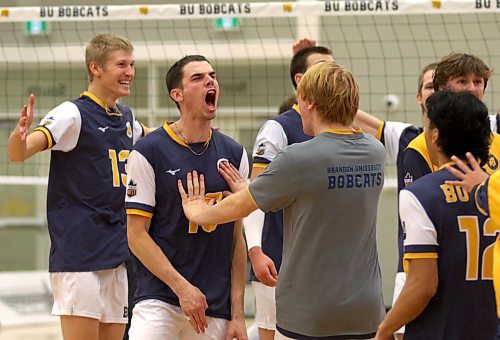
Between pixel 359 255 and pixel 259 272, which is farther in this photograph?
pixel 259 272

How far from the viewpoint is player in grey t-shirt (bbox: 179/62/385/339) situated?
3410mm

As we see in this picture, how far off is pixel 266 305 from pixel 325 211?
1.73 metres

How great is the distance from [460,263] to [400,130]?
76.4 inches

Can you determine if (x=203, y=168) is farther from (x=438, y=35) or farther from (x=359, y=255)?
(x=438, y=35)

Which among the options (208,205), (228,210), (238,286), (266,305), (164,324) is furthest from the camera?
(266,305)

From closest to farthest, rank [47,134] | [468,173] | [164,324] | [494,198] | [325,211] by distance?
1. [494,198]
2. [468,173]
3. [325,211]
4. [164,324]
5. [47,134]

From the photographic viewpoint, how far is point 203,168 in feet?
13.7

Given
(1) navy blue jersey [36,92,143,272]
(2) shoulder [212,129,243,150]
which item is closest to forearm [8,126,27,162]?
(1) navy blue jersey [36,92,143,272]

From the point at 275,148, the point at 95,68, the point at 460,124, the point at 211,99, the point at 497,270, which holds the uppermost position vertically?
the point at 95,68

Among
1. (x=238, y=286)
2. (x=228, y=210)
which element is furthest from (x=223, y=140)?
(x=228, y=210)

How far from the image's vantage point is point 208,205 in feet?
12.9

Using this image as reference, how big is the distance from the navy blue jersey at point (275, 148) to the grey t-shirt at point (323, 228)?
4.72ft

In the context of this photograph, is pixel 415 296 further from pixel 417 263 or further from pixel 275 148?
pixel 275 148

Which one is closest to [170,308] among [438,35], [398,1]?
[398,1]
